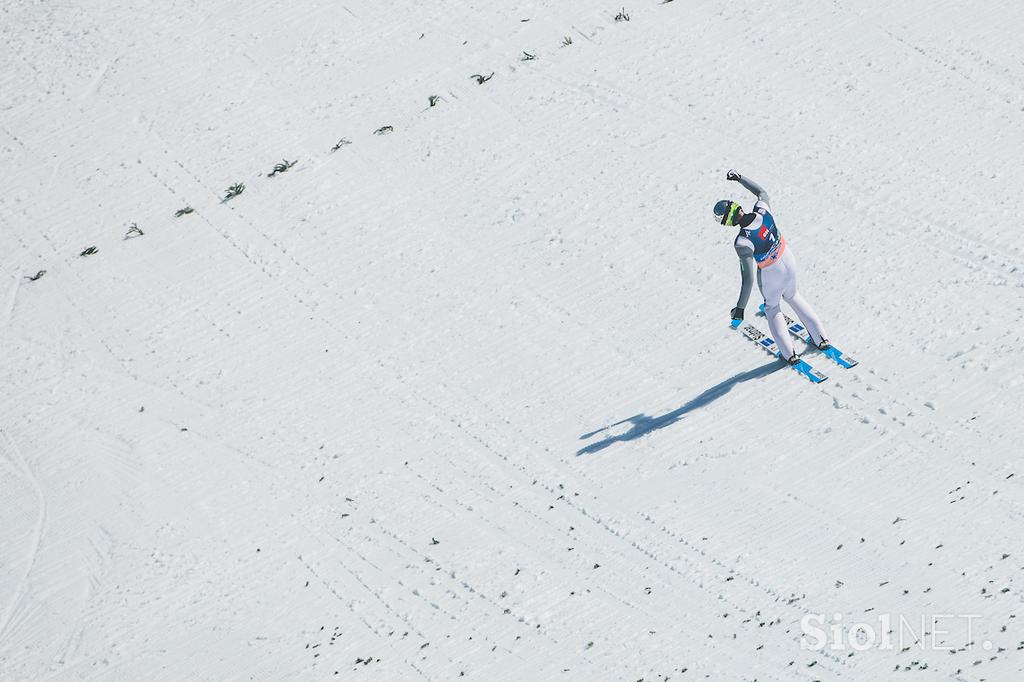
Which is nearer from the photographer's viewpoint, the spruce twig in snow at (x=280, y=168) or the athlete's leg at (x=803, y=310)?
the athlete's leg at (x=803, y=310)

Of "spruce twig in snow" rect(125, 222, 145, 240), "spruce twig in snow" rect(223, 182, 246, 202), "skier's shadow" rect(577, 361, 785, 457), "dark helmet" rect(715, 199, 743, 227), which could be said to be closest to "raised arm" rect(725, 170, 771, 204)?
"dark helmet" rect(715, 199, 743, 227)

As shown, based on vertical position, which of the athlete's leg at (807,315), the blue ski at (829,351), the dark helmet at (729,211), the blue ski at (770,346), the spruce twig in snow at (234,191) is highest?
the dark helmet at (729,211)

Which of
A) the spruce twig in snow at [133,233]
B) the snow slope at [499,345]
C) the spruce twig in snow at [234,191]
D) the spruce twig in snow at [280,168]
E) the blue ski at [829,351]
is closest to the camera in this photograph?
the snow slope at [499,345]

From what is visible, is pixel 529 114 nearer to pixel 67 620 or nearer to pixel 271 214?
pixel 271 214

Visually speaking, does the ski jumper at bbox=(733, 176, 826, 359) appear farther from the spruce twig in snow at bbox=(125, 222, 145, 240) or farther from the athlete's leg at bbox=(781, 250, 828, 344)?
the spruce twig in snow at bbox=(125, 222, 145, 240)

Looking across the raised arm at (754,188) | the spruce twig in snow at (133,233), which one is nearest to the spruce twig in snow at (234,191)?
the spruce twig in snow at (133,233)

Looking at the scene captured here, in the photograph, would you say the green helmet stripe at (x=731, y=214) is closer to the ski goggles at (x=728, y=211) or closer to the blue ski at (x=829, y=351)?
the ski goggles at (x=728, y=211)
